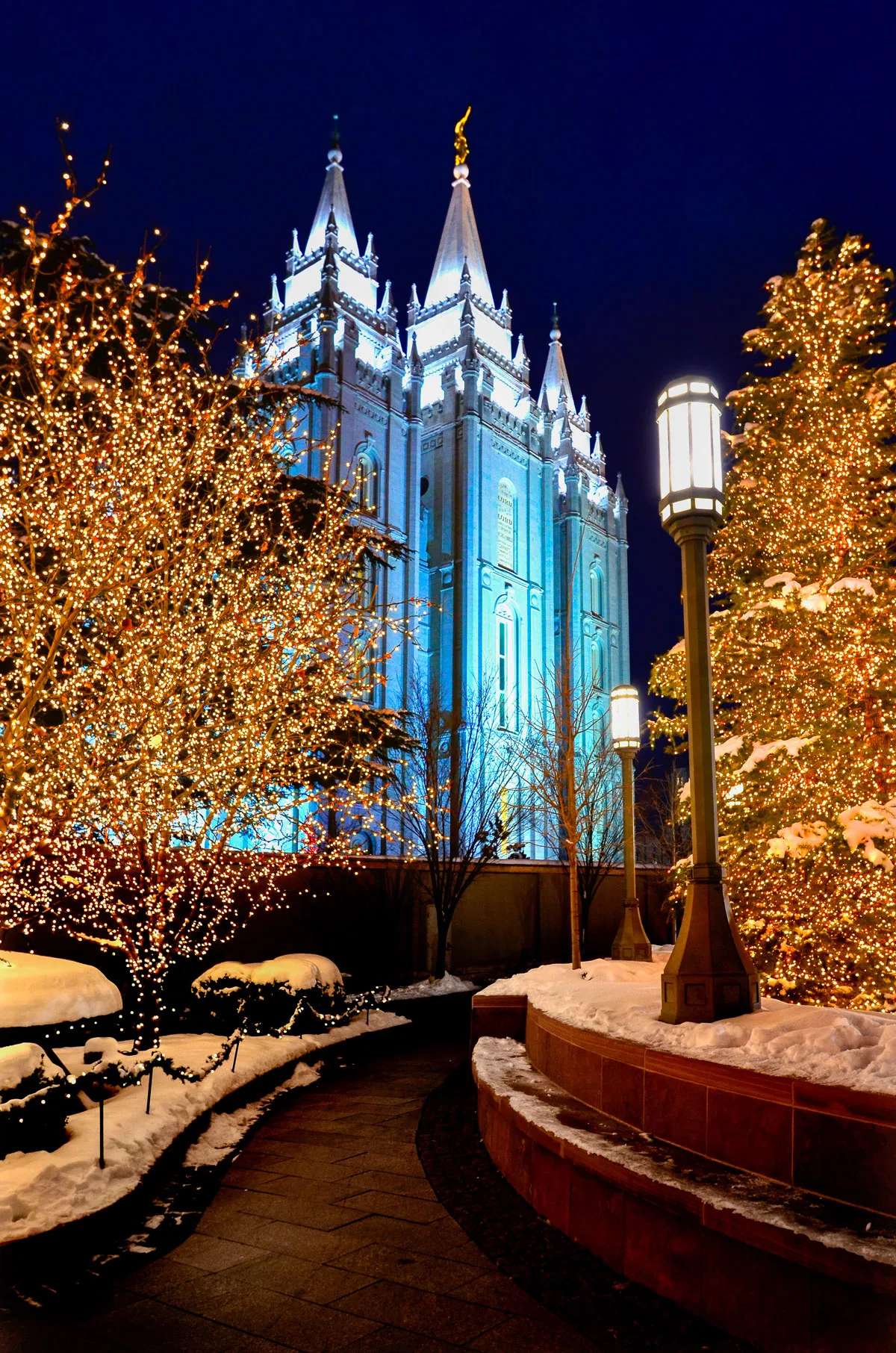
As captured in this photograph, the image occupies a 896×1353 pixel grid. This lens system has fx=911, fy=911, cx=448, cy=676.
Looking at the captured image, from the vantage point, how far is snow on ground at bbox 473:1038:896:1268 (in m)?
3.05

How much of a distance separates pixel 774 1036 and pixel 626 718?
27.0 ft

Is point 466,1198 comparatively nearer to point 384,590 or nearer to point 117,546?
point 117,546

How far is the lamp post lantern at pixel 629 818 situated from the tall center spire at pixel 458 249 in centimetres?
5048

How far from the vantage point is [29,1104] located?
5.15 metres

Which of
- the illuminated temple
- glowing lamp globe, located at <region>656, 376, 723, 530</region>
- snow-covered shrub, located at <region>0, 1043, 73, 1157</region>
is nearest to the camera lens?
snow-covered shrub, located at <region>0, 1043, 73, 1157</region>

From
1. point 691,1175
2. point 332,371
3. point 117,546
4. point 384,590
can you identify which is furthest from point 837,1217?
point 332,371

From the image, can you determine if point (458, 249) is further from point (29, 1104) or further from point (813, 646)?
point (29, 1104)

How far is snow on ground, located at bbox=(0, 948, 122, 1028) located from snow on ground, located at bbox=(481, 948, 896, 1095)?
11.8ft

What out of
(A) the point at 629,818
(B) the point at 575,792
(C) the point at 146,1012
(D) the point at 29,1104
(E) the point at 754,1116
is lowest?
(C) the point at 146,1012

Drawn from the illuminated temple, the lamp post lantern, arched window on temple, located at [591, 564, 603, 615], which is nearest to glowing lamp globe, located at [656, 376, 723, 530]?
the lamp post lantern

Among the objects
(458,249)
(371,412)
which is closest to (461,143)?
(458,249)

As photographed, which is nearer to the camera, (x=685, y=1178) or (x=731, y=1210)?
(x=731, y=1210)

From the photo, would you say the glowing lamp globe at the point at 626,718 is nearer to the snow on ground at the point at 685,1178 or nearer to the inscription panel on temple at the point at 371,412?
the snow on ground at the point at 685,1178

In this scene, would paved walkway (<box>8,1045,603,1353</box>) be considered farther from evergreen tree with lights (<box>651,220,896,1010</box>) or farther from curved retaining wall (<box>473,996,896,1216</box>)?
evergreen tree with lights (<box>651,220,896,1010</box>)
